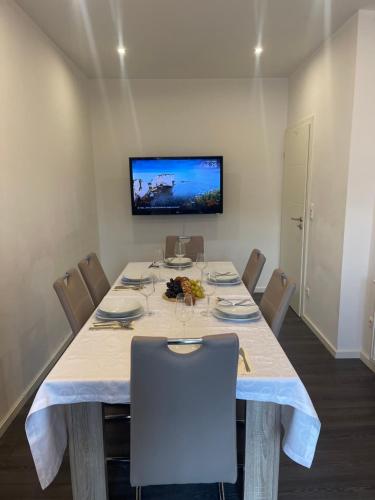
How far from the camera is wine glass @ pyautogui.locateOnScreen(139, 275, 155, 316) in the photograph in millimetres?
2314

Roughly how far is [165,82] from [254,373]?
3.96 metres

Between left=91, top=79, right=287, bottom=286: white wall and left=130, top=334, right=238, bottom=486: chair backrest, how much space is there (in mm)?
3546

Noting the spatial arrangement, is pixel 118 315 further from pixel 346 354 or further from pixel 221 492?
pixel 346 354

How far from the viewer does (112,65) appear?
3.85 m

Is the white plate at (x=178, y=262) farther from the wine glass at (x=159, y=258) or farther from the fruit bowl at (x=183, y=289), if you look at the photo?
the fruit bowl at (x=183, y=289)

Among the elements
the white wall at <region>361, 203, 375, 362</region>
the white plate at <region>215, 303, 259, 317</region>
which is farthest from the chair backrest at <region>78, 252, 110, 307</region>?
the white wall at <region>361, 203, 375, 362</region>

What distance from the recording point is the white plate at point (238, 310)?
188 centimetres

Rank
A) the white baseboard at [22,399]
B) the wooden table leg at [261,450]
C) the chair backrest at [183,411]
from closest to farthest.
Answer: the chair backrest at [183,411], the wooden table leg at [261,450], the white baseboard at [22,399]

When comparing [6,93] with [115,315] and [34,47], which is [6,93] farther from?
[115,315]

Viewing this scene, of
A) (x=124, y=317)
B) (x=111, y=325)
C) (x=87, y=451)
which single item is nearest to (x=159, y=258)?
(x=124, y=317)

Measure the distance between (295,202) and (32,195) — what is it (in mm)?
2830

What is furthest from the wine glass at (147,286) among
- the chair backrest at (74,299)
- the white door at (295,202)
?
the white door at (295,202)

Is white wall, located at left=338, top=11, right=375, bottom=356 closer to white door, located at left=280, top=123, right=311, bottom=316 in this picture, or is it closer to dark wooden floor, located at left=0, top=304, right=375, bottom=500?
dark wooden floor, located at left=0, top=304, right=375, bottom=500

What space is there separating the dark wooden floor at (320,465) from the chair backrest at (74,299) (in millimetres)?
750
